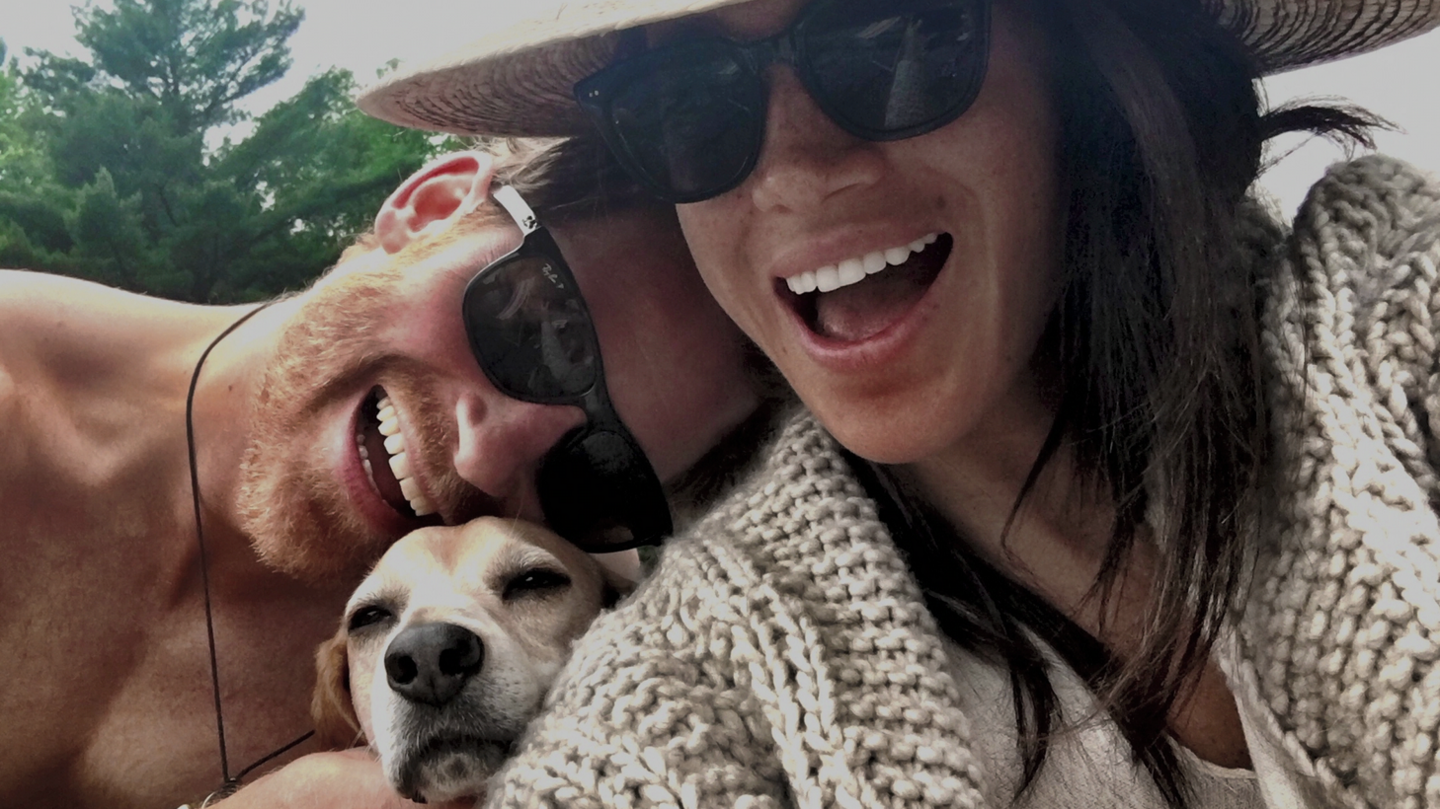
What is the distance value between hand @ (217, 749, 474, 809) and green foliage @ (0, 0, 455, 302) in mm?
1433

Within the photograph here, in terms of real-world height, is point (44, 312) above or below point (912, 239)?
below

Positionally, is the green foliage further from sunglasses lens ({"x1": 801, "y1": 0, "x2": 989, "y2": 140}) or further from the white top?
the white top

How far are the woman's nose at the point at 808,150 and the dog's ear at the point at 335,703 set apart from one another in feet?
2.96

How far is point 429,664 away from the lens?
111 cm

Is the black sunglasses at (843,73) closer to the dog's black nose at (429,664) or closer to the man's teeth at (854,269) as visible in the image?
the man's teeth at (854,269)

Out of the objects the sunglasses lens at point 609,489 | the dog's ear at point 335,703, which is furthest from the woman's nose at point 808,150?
the dog's ear at point 335,703

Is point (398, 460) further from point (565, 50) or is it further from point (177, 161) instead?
point (177, 161)

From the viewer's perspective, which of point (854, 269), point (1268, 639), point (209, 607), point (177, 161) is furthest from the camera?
point (177, 161)

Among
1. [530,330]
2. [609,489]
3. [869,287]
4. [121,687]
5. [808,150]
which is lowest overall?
[121,687]

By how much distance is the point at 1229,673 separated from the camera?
916 mm

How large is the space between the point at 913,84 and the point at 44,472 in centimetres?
151

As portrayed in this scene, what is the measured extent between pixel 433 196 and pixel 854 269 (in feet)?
3.14

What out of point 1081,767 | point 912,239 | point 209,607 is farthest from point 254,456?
point 1081,767

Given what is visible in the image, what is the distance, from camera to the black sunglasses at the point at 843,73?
0.87 meters
